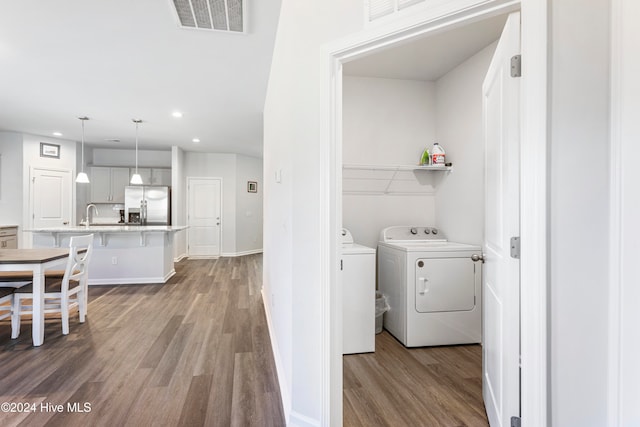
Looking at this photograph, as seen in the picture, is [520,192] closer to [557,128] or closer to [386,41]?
[557,128]

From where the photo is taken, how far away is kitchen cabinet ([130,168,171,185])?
7.29m

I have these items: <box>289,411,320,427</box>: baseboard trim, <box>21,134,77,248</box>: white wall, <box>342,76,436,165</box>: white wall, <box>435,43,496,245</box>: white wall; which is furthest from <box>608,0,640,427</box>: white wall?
<box>21,134,77,248</box>: white wall

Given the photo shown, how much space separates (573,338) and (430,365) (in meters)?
1.53

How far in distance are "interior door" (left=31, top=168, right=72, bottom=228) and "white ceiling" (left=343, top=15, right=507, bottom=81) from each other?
6678 millimetres

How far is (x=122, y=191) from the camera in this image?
719 cm

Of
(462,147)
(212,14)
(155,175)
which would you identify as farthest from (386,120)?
(155,175)

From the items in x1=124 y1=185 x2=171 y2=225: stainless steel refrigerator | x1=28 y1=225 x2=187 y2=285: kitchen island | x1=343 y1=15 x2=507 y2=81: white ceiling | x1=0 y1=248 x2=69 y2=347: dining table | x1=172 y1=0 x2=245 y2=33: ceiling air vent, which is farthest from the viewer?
x1=124 y1=185 x2=171 y2=225: stainless steel refrigerator

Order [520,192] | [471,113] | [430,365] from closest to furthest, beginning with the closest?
[520,192], [430,365], [471,113]

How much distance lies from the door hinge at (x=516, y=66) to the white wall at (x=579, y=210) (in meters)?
0.14

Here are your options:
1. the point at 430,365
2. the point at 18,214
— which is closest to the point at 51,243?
the point at 18,214

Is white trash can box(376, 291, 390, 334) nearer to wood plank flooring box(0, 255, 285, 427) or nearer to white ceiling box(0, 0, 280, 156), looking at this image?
wood plank flooring box(0, 255, 285, 427)

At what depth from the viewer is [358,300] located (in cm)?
256

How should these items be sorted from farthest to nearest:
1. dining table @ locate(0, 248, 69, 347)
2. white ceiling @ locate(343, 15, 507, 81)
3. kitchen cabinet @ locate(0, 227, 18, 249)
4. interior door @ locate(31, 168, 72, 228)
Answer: interior door @ locate(31, 168, 72, 228) → kitchen cabinet @ locate(0, 227, 18, 249) → dining table @ locate(0, 248, 69, 347) → white ceiling @ locate(343, 15, 507, 81)

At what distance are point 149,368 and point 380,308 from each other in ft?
6.59
